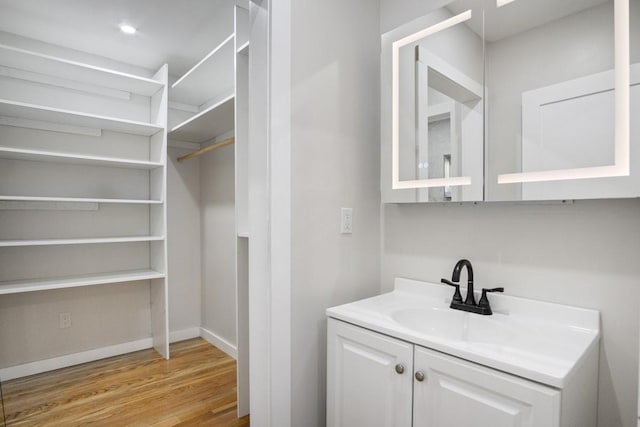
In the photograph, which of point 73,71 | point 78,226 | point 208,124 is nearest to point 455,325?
point 208,124

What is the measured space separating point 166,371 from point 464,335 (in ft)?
7.55

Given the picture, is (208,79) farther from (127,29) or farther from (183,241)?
(183,241)

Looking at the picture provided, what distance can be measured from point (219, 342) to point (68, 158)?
190 cm

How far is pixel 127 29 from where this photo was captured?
8.04ft

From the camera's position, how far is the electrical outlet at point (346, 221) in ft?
5.27

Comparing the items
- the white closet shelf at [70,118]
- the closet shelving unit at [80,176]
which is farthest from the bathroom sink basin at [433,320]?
the white closet shelf at [70,118]

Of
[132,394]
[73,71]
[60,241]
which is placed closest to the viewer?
[132,394]

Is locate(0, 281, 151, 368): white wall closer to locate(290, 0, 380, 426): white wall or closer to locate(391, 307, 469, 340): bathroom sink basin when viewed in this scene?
locate(290, 0, 380, 426): white wall

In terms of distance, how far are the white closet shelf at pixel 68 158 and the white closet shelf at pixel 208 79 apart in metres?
0.71

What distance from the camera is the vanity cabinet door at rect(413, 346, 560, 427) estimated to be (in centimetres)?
84

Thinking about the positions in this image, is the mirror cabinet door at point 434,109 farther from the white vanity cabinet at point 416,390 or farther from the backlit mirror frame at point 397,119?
the white vanity cabinet at point 416,390

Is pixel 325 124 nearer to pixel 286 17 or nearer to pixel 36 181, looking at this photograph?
pixel 286 17

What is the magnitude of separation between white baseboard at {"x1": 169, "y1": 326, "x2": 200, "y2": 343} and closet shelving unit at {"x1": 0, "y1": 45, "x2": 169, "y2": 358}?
0.17 m

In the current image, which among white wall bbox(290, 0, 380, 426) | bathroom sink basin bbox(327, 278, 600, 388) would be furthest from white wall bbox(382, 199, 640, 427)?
white wall bbox(290, 0, 380, 426)
